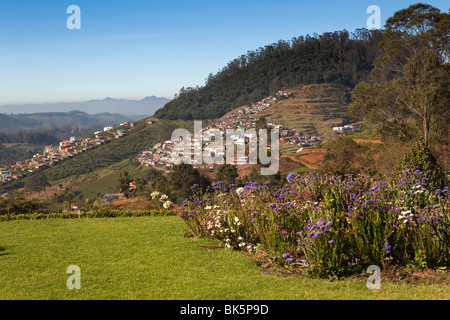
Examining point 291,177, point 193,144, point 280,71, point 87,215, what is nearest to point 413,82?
point 291,177

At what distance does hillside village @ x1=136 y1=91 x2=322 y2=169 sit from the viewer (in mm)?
58122

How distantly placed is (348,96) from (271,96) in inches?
734

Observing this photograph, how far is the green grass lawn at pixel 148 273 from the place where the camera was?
4.05 metres

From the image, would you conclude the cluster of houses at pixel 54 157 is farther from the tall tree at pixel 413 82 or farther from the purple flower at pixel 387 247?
the purple flower at pixel 387 247

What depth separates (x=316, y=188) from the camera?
255 inches

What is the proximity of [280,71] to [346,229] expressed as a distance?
97991mm

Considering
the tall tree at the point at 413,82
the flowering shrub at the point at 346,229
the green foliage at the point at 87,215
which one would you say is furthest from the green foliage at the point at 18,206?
the tall tree at the point at 413,82

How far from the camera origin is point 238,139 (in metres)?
54.2

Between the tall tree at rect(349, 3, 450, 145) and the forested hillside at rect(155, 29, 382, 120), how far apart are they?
6941cm

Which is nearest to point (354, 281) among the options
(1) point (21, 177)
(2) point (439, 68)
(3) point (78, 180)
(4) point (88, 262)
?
(4) point (88, 262)

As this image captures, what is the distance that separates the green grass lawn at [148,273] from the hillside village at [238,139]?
38.1 metres

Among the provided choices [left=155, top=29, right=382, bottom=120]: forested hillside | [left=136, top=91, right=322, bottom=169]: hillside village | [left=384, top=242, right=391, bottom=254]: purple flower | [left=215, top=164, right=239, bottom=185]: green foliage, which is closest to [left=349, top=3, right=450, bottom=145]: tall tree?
[left=215, top=164, right=239, bottom=185]: green foliage

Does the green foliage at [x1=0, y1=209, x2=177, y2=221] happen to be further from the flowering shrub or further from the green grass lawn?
the flowering shrub

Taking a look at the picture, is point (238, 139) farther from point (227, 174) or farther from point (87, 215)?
point (87, 215)
